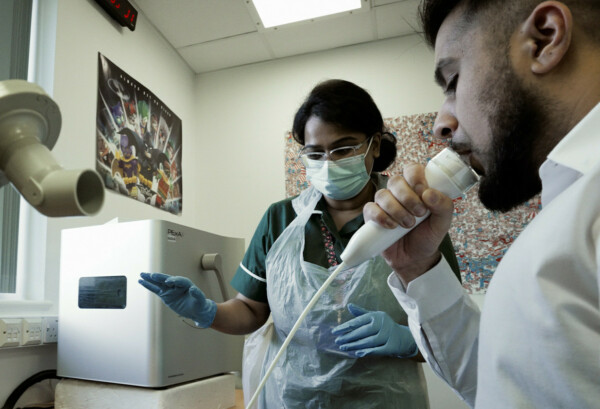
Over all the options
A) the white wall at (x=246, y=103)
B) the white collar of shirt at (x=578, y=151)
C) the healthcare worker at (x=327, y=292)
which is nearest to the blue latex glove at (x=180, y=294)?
the healthcare worker at (x=327, y=292)

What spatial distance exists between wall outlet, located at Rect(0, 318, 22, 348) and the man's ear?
4.54 ft

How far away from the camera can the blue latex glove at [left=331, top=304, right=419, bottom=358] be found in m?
0.96

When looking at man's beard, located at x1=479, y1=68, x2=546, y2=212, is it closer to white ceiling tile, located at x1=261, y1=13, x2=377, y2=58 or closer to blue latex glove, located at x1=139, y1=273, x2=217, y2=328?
blue latex glove, located at x1=139, y1=273, x2=217, y2=328

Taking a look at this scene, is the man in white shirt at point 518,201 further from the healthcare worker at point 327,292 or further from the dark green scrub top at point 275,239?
the dark green scrub top at point 275,239

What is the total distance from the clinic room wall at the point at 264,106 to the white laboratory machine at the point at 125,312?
1.11 m

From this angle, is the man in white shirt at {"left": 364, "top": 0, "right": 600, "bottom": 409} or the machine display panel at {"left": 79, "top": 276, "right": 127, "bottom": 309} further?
the machine display panel at {"left": 79, "top": 276, "right": 127, "bottom": 309}

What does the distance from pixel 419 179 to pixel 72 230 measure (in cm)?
116

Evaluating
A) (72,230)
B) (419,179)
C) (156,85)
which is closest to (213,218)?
(156,85)

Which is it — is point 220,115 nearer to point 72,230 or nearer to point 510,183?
point 72,230

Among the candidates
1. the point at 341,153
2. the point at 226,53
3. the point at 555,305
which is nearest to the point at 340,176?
the point at 341,153

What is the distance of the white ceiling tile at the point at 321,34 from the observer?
2.33m

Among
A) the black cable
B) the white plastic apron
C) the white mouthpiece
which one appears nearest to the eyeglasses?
the white plastic apron

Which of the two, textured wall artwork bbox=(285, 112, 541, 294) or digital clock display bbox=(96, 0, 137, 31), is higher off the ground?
digital clock display bbox=(96, 0, 137, 31)

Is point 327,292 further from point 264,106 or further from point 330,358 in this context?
point 264,106
